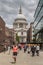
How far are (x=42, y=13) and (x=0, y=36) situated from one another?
12.7 meters

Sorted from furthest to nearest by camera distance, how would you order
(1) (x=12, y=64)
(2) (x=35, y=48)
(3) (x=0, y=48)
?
(3) (x=0, y=48) → (2) (x=35, y=48) → (1) (x=12, y=64)

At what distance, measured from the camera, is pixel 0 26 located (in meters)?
71.8

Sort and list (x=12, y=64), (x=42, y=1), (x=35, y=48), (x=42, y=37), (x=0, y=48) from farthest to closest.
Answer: (x=42, y=37)
(x=42, y=1)
(x=0, y=48)
(x=35, y=48)
(x=12, y=64)

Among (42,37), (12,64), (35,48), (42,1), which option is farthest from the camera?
(42,37)

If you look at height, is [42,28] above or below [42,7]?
below

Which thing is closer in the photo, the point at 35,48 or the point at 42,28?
the point at 35,48

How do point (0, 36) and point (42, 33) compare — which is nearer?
point (0, 36)

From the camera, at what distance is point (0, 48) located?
174 ft

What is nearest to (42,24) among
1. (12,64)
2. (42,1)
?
(42,1)

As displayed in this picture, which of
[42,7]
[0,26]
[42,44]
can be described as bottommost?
[42,44]

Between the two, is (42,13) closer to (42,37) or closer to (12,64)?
(42,37)

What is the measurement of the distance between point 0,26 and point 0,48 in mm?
19288

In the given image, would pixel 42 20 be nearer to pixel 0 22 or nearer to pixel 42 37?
pixel 42 37

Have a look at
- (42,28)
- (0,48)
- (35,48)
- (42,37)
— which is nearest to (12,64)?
(35,48)
